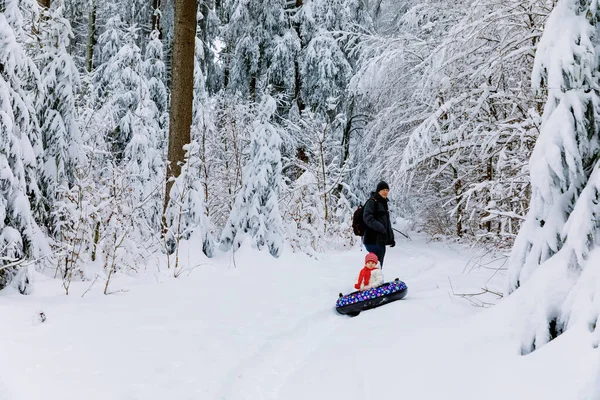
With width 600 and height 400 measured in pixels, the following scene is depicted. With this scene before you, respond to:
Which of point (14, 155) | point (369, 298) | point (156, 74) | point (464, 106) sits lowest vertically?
point (369, 298)

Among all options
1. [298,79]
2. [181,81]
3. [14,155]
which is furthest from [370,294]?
[298,79]

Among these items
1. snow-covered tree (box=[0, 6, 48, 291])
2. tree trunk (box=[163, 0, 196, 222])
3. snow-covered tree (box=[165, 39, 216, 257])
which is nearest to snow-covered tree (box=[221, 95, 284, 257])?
snow-covered tree (box=[165, 39, 216, 257])

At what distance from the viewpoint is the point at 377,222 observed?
7035 mm

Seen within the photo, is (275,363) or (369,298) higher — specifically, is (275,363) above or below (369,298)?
above

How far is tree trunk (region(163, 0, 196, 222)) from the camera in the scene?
27.6 ft

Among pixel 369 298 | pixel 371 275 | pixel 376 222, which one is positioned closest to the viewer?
pixel 369 298

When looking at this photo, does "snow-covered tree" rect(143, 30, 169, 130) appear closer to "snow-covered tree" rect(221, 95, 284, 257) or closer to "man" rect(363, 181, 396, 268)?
"snow-covered tree" rect(221, 95, 284, 257)

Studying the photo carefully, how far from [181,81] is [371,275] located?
509 centimetres

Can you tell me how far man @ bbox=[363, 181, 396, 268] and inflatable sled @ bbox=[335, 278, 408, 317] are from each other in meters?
1.05

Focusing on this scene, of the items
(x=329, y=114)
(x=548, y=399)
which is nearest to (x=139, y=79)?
(x=329, y=114)

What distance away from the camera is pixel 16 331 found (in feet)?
13.0

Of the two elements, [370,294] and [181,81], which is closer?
[370,294]

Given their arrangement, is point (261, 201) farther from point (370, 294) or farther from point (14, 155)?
point (14, 155)

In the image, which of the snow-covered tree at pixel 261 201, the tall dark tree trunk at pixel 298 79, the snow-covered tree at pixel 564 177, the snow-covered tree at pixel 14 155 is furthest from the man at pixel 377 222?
the tall dark tree trunk at pixel 298 79
